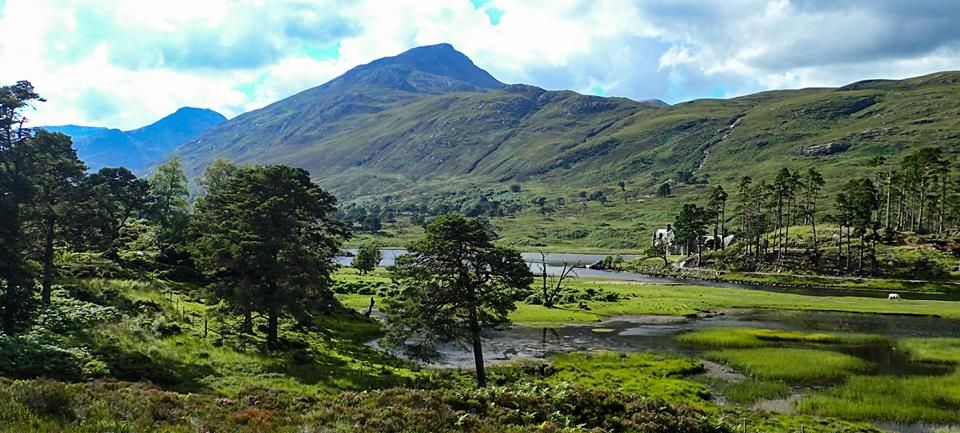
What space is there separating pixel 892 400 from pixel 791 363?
1123 cm

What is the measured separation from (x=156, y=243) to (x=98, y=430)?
247ft

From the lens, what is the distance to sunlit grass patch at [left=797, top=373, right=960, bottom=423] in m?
32.8

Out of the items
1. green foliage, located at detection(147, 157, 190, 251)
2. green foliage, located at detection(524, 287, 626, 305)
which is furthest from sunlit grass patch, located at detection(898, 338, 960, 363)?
green foliage, located at detection(147, 157, 190, 251)

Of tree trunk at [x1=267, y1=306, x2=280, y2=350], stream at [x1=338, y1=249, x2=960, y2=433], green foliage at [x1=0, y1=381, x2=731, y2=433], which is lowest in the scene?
stream at [x1=338, y1=249, x2=960, y2=433]

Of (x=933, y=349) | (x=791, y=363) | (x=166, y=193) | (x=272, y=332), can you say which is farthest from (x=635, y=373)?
(x=166, y=193)

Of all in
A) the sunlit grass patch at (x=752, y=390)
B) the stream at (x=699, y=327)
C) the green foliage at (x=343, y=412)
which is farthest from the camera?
the stream at (x=699, y=327)

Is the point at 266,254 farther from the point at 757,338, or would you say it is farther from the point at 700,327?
the point at 700,327

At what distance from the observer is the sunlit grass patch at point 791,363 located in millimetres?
42969

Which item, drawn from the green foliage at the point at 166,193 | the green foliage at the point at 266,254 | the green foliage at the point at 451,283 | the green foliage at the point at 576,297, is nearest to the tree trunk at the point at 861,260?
the green foliage at the point at 576,297

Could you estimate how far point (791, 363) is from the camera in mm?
46625

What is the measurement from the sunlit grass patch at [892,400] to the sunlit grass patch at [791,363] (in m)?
2.76

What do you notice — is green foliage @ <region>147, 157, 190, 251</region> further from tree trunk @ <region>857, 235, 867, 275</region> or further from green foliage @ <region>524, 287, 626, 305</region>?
tree trunk @ <region>857, 235, 867, 275</region>

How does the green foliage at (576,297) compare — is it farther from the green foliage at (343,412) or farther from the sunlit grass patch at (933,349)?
the green foliage at (343,412)

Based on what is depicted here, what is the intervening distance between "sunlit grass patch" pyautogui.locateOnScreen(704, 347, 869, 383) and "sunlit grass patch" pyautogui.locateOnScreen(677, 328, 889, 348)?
4.03 m
